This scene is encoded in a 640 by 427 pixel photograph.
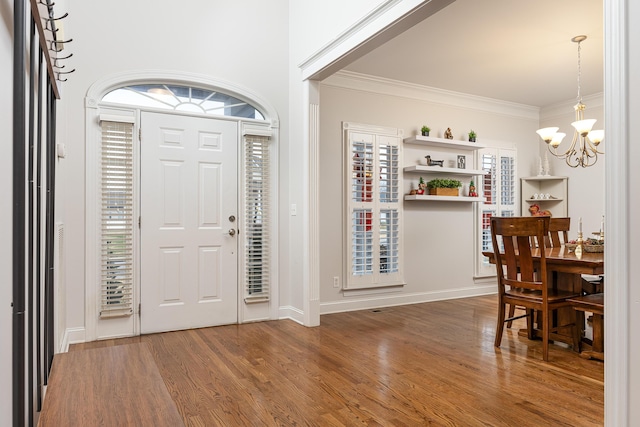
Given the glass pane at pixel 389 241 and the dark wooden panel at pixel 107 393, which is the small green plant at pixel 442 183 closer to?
the glass pane at pixel 389 241

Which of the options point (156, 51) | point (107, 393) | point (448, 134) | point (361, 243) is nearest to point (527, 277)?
point (361, 243)

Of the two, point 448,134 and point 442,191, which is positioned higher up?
point 448,134

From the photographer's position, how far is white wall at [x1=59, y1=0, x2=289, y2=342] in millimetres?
3705

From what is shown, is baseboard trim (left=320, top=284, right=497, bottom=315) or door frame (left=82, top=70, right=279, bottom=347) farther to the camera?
baseboard trim (left=320, top=284, right=497, bottom=315)

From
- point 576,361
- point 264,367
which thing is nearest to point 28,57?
point 264,367

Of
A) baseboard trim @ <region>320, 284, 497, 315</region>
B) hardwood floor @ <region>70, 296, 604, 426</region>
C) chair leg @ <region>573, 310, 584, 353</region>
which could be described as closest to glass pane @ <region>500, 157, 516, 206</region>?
baseboard trim @ <region>320, 284, 497, 315</region>

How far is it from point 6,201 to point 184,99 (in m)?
3.41

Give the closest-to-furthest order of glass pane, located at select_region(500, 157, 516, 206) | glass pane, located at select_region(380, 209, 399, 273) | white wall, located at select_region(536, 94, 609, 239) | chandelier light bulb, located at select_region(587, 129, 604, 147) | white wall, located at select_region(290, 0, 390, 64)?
white wall, located at select_region(290, 0, 390, 64)
chandelier light bulb, located at select_region(587, 129, 604, 147)
glass pane, located at select_region(380, 209, 399, 273)
white wall, located at select_region(536, 94, 609, 239)
glass pane, located at select_region(500, 157, 516, 206)

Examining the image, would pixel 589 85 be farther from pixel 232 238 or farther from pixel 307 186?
pixel 232 238

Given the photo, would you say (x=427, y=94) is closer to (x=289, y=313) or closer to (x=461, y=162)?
(x=461, y=162)

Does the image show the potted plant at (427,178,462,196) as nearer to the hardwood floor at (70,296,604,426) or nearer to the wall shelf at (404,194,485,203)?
the wall shelf at (404,194,485,203)

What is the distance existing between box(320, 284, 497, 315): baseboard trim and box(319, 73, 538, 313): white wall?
0.01m

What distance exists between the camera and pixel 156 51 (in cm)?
408

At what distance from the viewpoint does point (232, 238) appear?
4398mm
